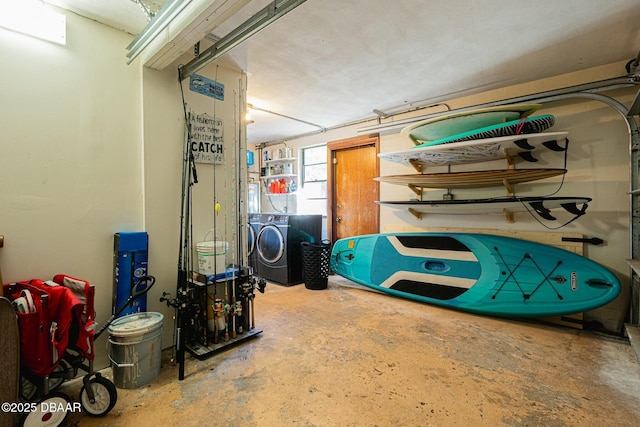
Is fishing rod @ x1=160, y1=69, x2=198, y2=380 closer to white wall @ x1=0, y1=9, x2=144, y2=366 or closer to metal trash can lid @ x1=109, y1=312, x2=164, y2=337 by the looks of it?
metal trash can lid @ x1=109, y1=312, x2=164, y2=337

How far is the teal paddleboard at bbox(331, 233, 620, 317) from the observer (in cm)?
243

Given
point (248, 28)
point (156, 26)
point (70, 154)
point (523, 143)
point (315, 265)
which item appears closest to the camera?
point (248, 28)

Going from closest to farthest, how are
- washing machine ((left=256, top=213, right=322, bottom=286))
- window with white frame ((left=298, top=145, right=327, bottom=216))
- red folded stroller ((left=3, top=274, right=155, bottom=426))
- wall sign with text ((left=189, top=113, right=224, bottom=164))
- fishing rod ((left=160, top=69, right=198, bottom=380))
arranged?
red folded stroller ((left=3, top=274, right=155, bottom=426)) → fishing rod ((left=160, top=69, right=198, bottom=380)) → wall sign with text ((left=189, top=113, right=224, bottom=164)) → washing machine ((left=256, top=213, right=322, bottom=286)) → window with white frame ((left=298, top=145, right=327, bottom=216))

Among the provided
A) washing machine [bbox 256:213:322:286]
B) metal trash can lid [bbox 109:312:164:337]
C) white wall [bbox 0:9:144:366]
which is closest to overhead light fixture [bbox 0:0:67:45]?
white wall [bbox 0:9:144:366]

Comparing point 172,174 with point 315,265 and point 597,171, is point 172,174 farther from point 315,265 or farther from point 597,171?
point 597,171

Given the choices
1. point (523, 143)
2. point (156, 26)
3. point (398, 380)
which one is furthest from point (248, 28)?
point (523, 143)

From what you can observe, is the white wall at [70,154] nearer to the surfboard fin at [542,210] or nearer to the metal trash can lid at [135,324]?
the metal trash can lid at [135,324]

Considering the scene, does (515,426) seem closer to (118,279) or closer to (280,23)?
(118,279)

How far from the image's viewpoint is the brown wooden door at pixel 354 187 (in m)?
4.18

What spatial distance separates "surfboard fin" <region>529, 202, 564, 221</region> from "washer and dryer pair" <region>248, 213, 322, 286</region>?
8.65ft

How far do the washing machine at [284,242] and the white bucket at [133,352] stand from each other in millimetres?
2243

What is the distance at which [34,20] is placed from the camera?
1.60m

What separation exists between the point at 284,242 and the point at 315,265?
56cm

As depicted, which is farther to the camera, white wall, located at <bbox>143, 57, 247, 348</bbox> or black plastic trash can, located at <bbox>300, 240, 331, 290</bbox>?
black plastic trash can, located at <bbox>300, 240, 331, 290</bbox>
